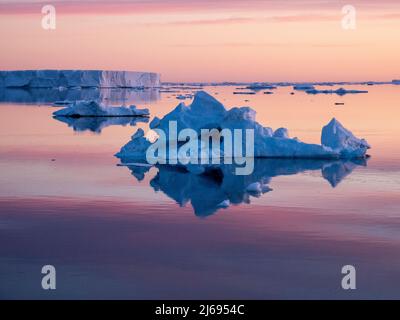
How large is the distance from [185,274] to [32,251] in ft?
6.72

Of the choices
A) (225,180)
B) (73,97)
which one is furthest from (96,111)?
(73,97)

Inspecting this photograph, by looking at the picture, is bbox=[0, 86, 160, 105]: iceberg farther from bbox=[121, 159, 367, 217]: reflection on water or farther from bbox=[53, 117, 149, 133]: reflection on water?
bbox=[121, 159, 367, 217]: reflection on water

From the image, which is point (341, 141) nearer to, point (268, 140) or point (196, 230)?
point (268, 140)

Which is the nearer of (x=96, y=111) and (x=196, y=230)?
(x=196, y=230)

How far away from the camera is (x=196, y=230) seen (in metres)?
9.46

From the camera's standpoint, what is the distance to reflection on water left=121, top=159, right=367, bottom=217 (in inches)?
453

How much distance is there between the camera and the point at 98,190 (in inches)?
484

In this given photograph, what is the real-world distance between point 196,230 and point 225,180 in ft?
12.6

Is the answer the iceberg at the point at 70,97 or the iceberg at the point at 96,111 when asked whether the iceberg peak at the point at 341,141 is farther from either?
the iceberg at the point at 70,97

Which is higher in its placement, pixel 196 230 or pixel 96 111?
pixel 96 111

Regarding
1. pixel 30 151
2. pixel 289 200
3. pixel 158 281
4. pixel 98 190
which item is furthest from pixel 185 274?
pixel 30 151

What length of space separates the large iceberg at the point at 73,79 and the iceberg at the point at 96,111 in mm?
31777

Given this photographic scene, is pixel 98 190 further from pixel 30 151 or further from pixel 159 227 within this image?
pixel 30 151
